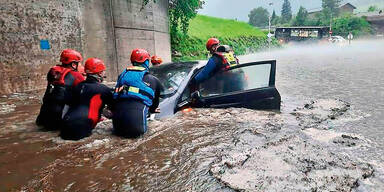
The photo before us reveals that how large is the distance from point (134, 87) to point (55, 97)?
127cm

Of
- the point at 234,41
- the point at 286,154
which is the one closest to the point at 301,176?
the point at 286,154

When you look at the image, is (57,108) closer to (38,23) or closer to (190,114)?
(190,114)

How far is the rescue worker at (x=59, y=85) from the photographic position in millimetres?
3917

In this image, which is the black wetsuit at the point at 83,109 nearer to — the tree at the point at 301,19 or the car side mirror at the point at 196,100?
the car side mirror at the point at 196,100

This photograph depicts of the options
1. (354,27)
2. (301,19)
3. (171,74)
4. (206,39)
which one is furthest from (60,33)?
(301,19)

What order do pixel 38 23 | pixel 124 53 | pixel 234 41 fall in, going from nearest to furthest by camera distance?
pixel 38 23, pixel 124 53, pixel 234 41

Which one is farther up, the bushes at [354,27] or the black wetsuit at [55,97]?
the bushes at [354,27]

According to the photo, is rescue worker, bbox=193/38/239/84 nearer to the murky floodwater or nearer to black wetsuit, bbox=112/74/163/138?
the murky floodwater

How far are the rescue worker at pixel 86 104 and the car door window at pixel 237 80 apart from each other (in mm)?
1940

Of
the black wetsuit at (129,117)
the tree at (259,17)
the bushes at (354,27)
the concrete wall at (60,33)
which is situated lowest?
the black wetsuit at (129,117)

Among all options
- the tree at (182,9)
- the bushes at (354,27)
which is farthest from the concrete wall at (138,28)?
the bushes at (354,27)

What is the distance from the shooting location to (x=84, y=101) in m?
3.56

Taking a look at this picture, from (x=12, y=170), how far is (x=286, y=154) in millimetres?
2847

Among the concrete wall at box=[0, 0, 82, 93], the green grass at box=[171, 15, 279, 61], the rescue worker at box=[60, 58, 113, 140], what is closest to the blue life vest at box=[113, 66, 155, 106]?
the rescue worker at box=[60, 58, 113, 140]
